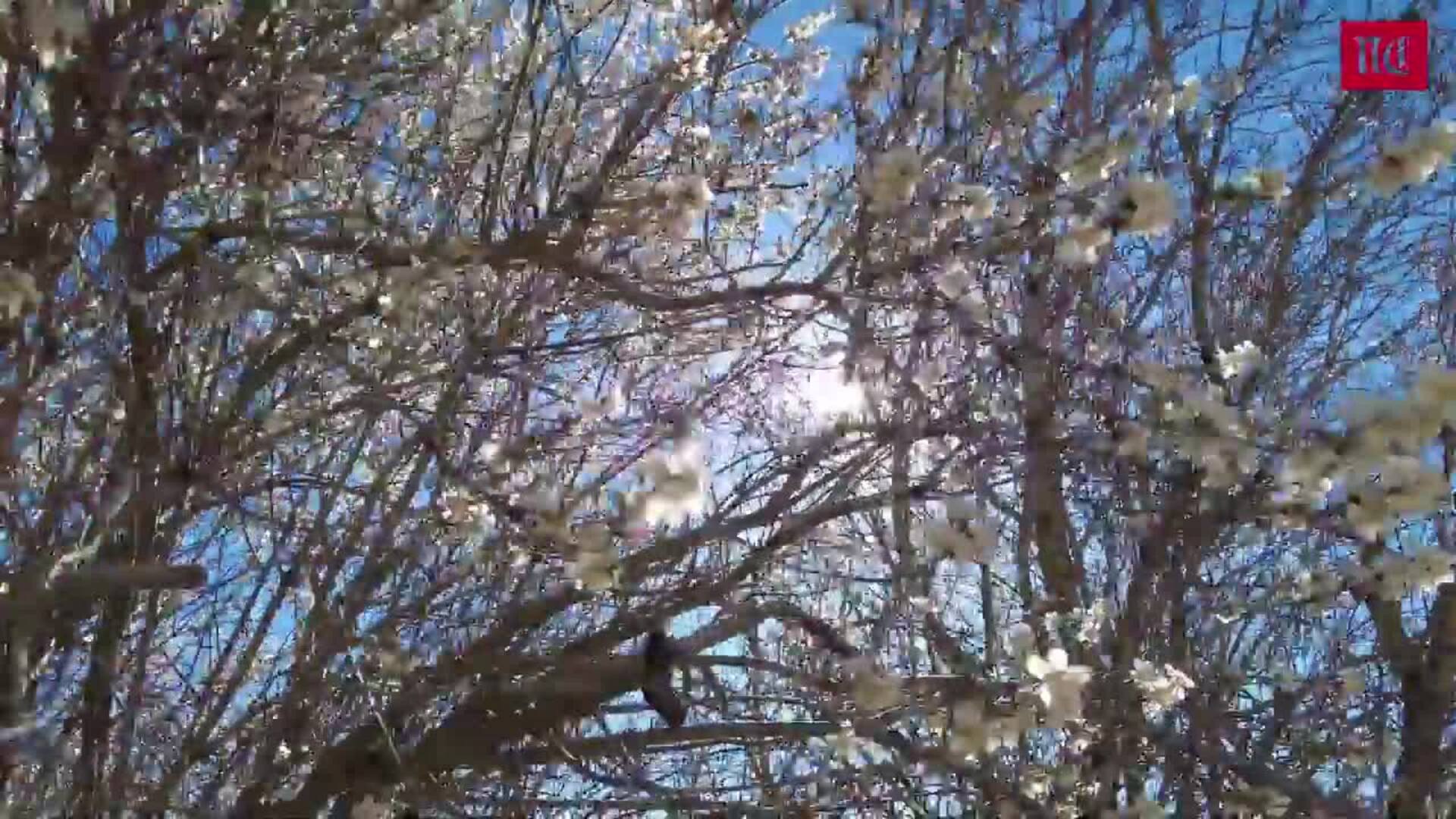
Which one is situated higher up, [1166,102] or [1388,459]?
[1166,102]

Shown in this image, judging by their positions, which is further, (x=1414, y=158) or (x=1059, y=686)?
(x=1414, y=158)

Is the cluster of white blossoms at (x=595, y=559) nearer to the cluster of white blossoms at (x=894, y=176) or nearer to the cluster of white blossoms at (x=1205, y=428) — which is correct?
the cluster of white blossoms at (x=894, y=176)

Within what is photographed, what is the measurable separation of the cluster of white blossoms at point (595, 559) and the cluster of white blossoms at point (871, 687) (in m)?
0.47

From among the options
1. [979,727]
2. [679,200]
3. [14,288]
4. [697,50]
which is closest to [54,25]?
[14,288]

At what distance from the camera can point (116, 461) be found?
2.66 meters

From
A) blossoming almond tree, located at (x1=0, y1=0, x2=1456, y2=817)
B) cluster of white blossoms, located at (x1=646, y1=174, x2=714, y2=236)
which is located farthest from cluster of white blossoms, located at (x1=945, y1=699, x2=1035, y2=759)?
cluster of white blossoms, located at (x1=646, y1=174, x2=714, y2=236)

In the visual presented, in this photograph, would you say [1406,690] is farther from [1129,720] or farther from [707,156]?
[707,156]

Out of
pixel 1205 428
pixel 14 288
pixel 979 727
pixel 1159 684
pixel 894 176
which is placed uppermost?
pixel 894 176

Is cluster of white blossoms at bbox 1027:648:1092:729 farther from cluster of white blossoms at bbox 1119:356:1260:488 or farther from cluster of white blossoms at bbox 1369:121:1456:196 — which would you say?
cluster of white blossoms at bbox 1369:121:1456:196

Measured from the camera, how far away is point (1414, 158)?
7.57ft

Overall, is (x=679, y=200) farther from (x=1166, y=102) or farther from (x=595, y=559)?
(x=1166, y=102)

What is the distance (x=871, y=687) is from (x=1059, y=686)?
325 mm

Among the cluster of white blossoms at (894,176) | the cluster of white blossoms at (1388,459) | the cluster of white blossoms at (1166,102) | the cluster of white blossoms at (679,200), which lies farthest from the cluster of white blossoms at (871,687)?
the cluster of white blossoms at (1166,102)

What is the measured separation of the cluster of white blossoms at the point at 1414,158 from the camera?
2.27 m
